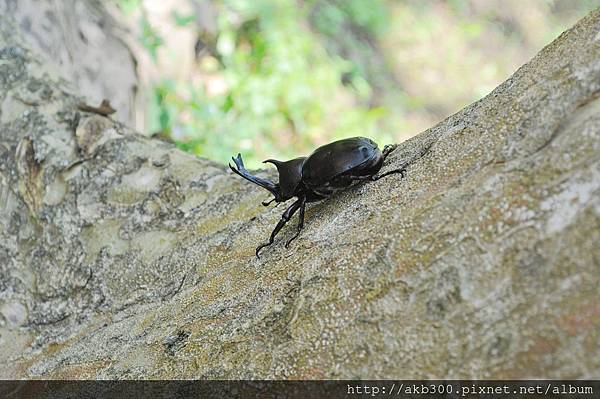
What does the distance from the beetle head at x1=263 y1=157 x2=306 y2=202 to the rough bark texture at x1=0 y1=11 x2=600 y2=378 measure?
10 centimetres

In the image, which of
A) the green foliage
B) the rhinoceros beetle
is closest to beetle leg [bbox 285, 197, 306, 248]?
the rhinoceros beetle

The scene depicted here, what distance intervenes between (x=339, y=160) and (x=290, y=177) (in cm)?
20

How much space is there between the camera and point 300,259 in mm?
1397

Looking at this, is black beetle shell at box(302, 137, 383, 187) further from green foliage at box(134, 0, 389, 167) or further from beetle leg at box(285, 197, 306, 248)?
green foliage at box(134, 0, 389, 167)

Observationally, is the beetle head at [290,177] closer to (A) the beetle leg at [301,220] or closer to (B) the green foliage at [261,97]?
(A) the beetle leg at [301,220]

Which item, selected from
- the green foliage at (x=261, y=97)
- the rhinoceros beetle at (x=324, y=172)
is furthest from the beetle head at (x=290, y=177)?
the green foliage at (x=261, y=97)

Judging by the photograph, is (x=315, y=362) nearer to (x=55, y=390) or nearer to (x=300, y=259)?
(x=300, y=259)

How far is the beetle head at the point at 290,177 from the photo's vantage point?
1.72 m

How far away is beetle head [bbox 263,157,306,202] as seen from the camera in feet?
5.64

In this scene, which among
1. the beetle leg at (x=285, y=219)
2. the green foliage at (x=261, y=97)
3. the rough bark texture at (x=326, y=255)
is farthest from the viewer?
the green foliage at (x=261, y=97)

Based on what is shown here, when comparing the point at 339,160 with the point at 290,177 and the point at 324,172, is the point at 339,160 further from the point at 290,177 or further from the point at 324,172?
the point at 290,177

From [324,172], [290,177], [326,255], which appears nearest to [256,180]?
[290,177]

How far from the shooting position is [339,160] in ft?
5.23

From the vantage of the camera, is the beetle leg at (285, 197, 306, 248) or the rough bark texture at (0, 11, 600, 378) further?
the beetle leg at (285, 197, 306, 248)
